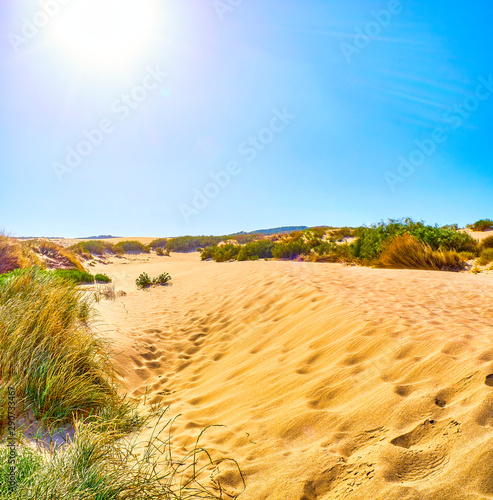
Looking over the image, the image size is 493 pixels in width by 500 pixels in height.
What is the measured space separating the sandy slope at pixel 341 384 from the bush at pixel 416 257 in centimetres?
335

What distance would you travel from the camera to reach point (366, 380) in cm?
272

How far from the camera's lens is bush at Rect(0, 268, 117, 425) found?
2643 millimetres

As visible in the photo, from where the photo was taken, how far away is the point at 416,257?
966cm

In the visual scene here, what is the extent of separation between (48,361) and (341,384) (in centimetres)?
269

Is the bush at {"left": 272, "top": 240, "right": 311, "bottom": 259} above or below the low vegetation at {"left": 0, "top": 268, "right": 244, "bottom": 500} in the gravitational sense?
above

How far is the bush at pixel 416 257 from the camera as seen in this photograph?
9508mm

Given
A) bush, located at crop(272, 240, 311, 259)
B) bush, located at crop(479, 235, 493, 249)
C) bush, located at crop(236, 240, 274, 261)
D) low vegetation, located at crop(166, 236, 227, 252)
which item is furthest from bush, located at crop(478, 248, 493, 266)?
low vegetation, located at crop(166, 236, 227, 252)

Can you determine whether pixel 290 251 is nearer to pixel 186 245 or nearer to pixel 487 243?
pixel 487 243

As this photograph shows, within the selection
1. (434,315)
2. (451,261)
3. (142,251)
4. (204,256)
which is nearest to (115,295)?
(434,315)

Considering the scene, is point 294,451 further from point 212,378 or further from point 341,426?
point 212,378

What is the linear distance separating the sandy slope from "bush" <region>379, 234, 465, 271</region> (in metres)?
3.35

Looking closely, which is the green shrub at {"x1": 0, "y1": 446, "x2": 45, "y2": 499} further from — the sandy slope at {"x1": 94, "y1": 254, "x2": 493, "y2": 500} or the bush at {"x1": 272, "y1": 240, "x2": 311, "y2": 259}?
the bush at {"x1": 272, "y1": 240, "x2": 311, "y2": 259}

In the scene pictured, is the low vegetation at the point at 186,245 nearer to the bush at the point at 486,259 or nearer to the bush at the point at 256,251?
the bush at the point at 256,251

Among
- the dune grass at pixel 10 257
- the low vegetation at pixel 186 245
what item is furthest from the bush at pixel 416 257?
the low vegetation at pixel 186 245
